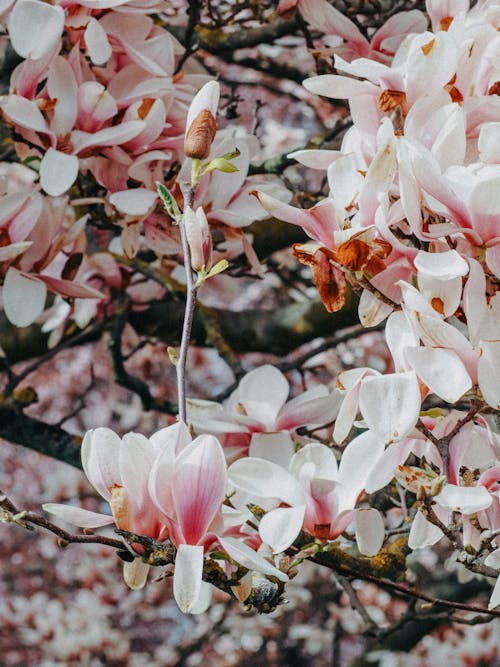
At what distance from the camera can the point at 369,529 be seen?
2.81ft

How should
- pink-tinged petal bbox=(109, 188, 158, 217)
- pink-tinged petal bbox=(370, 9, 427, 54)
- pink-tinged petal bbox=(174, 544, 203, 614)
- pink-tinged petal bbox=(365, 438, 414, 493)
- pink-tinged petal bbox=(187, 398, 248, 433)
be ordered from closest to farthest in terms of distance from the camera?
1. pink-tinged petal bbox=(174, 544, 203, 614)
2. pink-tinged petal bbox=(365, 438, 414, 493)
3. pink-tinged petal bbox=(187, 398, 248, 433)
4. pink-tinged petal bbox=(109, 188, 158, 217)
5. pink-tinged petal bbox=(370, 9, 427, 54)

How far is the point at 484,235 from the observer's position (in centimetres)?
79

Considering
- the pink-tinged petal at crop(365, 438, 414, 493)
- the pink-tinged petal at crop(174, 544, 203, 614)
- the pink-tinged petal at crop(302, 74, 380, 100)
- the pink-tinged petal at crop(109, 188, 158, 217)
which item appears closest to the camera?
the pink-tinged petal at crop(174, 544, 203, 614)

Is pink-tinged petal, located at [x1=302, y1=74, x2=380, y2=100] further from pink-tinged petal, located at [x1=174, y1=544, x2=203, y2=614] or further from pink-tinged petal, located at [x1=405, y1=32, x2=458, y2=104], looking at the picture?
pink-tinged petal, located at [x1=174, y1=544, x2=203, y2=614]

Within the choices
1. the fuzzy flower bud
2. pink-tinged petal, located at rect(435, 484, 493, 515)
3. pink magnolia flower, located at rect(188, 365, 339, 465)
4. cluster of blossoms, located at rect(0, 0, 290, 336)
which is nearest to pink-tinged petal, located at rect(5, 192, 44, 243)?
cluster of blossoms, located at rect(0, 0, 290, 336)

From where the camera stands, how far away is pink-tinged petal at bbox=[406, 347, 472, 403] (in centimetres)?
75

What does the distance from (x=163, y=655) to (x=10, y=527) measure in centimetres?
→ 99

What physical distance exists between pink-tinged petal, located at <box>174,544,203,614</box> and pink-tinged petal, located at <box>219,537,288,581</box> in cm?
2

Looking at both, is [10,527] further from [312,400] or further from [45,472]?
[312,400]

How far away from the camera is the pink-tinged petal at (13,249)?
1078mm

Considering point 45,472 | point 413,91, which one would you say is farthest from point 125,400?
point 413,91

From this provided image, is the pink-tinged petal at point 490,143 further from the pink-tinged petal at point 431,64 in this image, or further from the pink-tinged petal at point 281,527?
the pink-tinged petal at point 281,527

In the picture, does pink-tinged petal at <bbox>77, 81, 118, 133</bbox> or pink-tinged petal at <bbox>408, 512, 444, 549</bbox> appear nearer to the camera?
pink-tinged petal at <bbox>408, 512, 444, 549</bbox>

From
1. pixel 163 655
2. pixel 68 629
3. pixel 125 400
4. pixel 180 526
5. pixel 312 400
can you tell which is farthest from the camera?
pixel 125 400
